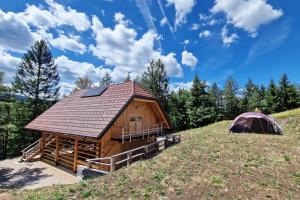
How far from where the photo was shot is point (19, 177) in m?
12.9

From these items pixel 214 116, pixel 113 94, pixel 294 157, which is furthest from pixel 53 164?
pixel 214 116

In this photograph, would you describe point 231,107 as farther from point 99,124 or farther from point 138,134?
point 99,124

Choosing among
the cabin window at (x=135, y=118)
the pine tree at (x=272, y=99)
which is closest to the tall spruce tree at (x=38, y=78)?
the cabin window at (x=135, y=118)

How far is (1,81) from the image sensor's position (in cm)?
1530

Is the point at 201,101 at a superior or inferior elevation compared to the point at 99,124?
superior

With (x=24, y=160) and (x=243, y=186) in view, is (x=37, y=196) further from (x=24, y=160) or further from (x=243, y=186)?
(x=24, y=160)

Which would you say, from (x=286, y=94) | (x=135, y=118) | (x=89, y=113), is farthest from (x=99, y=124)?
(x=286, y=94)

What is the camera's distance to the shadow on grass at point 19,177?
38.0 feet

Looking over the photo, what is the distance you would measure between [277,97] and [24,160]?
4247cm

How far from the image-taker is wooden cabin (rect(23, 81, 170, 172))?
12805mm

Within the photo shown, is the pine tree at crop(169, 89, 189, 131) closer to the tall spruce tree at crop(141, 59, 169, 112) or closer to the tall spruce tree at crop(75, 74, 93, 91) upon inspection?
the tall spruce tree at crop(141, 59, 169, 112)

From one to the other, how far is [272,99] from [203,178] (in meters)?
39.3

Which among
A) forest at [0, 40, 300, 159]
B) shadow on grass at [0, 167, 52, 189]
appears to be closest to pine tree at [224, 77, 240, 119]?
forest at [0, 40, 300, 159]

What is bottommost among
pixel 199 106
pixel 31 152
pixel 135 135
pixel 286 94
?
pixel 31 152
